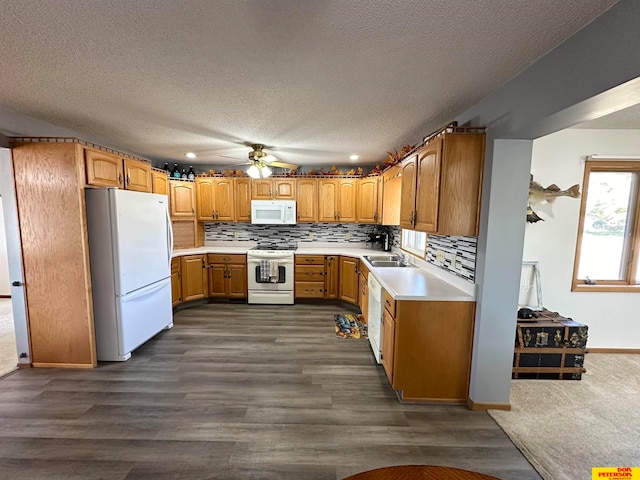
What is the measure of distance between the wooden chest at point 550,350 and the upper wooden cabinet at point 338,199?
2766 mm

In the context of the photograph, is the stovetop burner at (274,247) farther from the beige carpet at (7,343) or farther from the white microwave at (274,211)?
the beige carpet at (7,343)

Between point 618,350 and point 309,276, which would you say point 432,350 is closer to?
point 618,350

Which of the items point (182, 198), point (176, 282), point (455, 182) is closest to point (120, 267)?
point (176, 282)

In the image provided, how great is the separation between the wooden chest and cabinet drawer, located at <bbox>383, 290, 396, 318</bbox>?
1208 millimetres

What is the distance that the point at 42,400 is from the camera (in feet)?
6.97

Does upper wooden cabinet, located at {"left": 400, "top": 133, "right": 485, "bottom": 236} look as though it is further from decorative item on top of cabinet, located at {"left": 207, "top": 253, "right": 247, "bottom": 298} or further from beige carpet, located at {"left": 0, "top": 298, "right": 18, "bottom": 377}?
beige carpet, located at {"left": 0, "top": 298, "right": 18, "bottom": 377}

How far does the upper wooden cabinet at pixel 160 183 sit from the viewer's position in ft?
12.6

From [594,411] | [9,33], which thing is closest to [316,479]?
[594,411]

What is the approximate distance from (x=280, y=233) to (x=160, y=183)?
6.67 ft

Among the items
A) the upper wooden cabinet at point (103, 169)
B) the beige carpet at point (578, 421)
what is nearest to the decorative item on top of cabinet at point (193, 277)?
the upper wooden cabinet at point (103, 169)

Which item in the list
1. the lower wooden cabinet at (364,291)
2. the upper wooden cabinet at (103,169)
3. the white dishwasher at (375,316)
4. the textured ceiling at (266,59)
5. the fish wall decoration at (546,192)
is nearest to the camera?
the textured ceiling at (266,59)

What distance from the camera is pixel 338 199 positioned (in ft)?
14.8

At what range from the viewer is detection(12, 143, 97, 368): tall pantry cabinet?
2.39 metres

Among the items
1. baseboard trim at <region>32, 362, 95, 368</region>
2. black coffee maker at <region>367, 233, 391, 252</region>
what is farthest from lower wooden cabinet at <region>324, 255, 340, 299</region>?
baseboard trim at <region>32, 362, 95, 368</region>
